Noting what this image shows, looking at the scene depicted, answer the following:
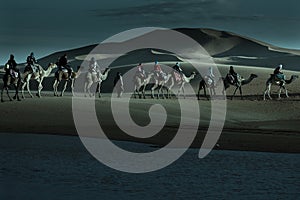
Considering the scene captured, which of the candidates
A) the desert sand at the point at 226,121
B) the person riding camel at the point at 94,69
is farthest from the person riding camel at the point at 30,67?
the person riding camel at the point at 94,69

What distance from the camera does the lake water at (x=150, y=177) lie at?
1161 cm

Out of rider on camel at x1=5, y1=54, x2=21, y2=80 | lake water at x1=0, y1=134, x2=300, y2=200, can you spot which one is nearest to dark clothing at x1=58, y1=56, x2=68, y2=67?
rider on camel at x1=5, y1=54, x2=21, y2=80

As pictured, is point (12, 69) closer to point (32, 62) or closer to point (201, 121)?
point (32, 62)

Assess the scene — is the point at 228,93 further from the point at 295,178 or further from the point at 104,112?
the point at 295,178

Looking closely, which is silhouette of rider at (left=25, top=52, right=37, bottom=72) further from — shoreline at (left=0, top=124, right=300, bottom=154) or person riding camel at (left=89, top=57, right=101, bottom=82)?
shoreline at (left=0, top=124, right=300, bottom=154)

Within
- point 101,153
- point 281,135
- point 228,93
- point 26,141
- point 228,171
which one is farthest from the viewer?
point 228,93

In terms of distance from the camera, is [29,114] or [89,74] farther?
[89,74]

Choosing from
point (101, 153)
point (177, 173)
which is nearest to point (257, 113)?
point (101, 153)

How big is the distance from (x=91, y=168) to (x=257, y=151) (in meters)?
5.98

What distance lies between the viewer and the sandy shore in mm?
21297

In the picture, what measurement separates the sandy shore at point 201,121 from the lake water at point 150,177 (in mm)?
3597

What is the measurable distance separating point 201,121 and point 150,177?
52.1 ft

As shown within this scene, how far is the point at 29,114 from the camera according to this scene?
2794 centimetres

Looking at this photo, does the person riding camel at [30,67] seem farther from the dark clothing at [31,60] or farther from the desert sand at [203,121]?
the desert sand at [203,121]
